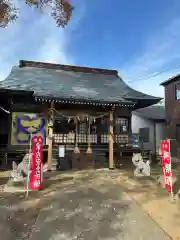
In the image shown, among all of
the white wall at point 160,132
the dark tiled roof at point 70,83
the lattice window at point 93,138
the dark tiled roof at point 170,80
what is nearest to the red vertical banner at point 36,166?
the dark tiled roof at point 70,83

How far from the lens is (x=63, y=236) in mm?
4020

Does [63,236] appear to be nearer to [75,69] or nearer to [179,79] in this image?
[75,69]

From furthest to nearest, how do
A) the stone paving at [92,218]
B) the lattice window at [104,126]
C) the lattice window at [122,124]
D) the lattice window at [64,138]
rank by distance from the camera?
the lattice window at [122,124]
the lattice window at [104,126]
the lattice window at [64,138]
the stone paving at [92,218]

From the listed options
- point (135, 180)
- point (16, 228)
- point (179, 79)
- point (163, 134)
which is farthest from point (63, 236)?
point (163, 134)

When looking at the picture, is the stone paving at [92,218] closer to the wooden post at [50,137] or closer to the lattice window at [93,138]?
the wooden post at [50,137]

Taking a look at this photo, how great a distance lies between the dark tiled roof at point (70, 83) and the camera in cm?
1235

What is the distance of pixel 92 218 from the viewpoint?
16.0 ft

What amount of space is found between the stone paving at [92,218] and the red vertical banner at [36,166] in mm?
735

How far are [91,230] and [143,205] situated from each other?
205 cm

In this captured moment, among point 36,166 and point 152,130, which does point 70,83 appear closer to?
point 36,166

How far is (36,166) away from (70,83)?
30.5 ft

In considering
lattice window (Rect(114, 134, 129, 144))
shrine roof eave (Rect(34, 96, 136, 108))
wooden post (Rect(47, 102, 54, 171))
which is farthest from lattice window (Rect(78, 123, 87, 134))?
wooden post (Rect(47, 102, 54, 171))

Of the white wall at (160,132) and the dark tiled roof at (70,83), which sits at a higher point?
the dark tiled roof at (70,83)

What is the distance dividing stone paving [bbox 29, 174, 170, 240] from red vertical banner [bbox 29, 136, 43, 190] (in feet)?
2.41
